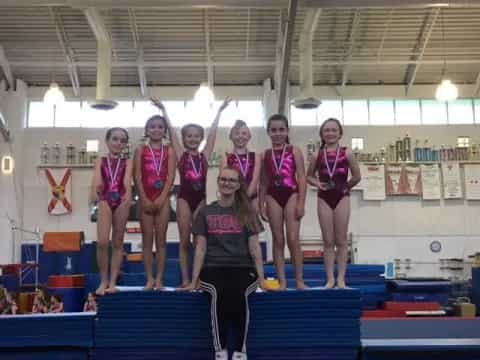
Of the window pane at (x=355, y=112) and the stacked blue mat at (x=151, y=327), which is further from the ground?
the window pane at (x=355, y=112)

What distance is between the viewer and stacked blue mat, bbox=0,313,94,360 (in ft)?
15.5

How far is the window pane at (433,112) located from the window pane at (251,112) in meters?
4.87

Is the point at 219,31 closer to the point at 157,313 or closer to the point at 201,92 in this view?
the point at 201,92

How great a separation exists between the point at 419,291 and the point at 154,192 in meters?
7.81

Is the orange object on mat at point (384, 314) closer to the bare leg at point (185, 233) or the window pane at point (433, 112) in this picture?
the bare leg at point (185, 233)

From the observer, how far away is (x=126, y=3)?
10594 mm

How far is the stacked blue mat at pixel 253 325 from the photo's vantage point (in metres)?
4.68

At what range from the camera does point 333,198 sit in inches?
207

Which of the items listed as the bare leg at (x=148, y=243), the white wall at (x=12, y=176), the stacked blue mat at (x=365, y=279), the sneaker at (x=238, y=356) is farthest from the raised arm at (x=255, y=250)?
the white wall at (x=12, y=176)

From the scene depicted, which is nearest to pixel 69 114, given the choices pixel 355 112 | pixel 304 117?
pixel 304 117

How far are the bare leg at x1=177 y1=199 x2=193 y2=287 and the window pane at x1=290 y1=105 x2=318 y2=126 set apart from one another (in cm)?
1172

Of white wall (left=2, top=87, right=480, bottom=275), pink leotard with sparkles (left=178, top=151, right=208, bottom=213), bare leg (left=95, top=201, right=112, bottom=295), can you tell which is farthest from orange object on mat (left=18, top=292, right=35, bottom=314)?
pink leotard with sparkles (left=178, top=151, right=208, bottom=213)

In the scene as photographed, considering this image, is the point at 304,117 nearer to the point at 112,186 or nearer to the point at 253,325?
the point at 112,186

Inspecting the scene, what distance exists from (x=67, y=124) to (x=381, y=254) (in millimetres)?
9895
